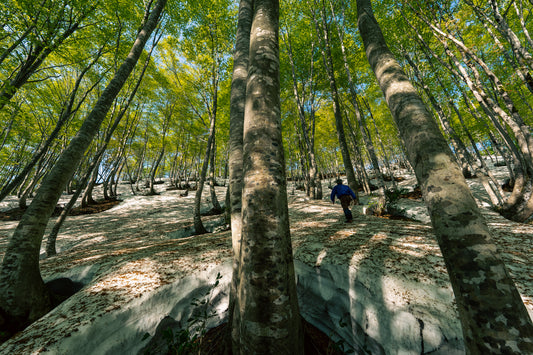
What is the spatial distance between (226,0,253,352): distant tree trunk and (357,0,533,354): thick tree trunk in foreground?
6.76ft

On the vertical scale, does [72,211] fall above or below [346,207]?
below

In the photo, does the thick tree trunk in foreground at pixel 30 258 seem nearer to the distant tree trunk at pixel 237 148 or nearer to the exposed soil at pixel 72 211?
the distant tree trunk at pixel 237 148

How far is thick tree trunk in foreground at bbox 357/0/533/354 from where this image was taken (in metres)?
1.20

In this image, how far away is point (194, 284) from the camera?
3.22 metres

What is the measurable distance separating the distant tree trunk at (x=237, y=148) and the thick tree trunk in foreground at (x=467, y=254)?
2.06m

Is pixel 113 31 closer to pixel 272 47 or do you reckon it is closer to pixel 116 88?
pixel 116 88

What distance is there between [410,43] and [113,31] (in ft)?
51.7

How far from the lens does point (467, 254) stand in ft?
4.45

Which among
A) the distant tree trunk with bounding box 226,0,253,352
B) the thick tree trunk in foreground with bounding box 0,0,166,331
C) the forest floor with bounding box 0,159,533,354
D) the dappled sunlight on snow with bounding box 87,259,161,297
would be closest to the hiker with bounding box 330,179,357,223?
the forest floor with bounding box 0,159,533,354

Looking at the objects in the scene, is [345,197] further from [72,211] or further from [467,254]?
[72,211]

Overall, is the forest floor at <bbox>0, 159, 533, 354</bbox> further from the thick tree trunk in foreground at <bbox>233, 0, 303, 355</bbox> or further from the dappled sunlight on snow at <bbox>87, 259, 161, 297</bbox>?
the thick tree trunk in foreground at <bbox>233, 0, 303, 355</bbox>

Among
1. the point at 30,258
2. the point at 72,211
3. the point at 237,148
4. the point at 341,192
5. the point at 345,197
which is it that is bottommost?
the point at 30,258

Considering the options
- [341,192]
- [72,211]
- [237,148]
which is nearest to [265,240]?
[237,148]

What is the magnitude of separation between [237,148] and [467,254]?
2.87 metres
